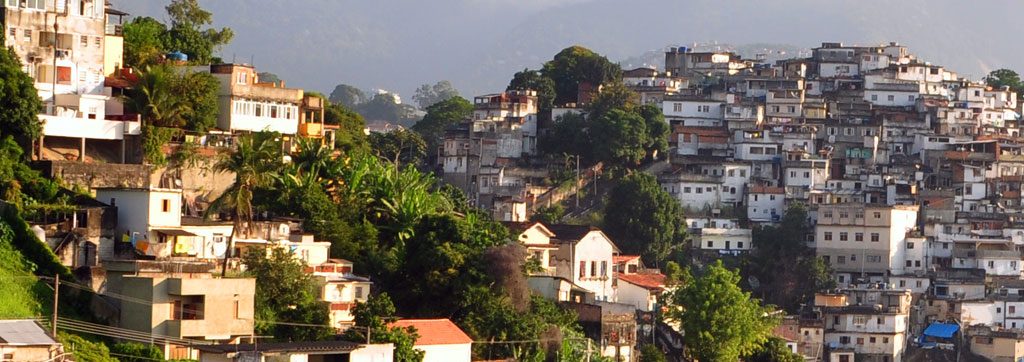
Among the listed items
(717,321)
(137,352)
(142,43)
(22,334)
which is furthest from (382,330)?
(142,43)

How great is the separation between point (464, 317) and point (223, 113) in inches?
337

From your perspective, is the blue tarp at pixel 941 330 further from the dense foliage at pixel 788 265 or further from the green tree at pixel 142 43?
the green tree at pixel 142 43

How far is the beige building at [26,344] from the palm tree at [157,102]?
12.5 metres

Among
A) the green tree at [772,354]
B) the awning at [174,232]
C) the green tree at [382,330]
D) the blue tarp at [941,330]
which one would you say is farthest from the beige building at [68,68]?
the blue tarp at [941,330]

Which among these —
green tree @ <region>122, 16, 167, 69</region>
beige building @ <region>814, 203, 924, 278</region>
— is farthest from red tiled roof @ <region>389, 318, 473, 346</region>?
beige building @ <region>814, 203, 924, 278</region>

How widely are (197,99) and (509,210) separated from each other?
47.7 feet

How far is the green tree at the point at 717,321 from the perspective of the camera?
144ft

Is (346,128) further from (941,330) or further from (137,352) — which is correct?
(137,352)

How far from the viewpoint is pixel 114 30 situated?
43969mm

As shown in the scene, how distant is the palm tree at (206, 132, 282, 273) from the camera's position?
Answer: 37719 millimetres

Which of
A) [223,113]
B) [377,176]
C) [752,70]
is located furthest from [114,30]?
[752,70]

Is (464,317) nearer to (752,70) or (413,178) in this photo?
(413,178)

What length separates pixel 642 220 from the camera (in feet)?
187

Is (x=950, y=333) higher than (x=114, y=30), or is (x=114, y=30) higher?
(x=114, y=30)
